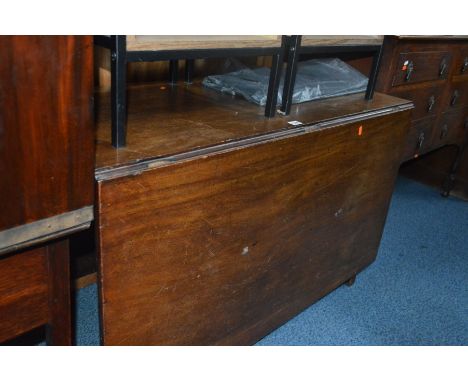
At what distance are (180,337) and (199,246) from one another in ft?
0.76

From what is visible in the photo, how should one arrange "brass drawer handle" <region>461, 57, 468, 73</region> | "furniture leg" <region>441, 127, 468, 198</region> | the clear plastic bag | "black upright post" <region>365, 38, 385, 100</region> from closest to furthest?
the clear plastic bag, "black upright post" <region>365, 38, 385, 100</region>, "brass drawer handle" <region>461, 57, 468, 73</region>, "furniture leg" <region>441, 127, 468, 198</region>

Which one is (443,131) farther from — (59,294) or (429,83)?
(59,294)

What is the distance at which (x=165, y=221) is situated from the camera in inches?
33.9

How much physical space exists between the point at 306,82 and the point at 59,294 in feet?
3.03

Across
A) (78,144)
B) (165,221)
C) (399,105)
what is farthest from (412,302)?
(78,144)

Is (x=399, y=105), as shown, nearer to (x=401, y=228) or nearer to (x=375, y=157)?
(x=375, y=157)

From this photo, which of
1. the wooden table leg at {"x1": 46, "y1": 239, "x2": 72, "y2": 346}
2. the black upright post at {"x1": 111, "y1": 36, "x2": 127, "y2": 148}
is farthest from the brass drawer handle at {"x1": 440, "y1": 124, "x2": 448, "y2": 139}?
the wooden table leg at {"x1": 46, "y1": 239, "x2": 72, "y2": 346}

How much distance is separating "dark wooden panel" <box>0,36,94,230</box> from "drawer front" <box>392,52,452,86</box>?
1347 millimetres

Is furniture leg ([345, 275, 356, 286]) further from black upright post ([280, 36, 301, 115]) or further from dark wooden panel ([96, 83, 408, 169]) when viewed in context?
black upright post ([280, 36, 301, 115])

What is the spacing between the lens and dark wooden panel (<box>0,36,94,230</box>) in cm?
55

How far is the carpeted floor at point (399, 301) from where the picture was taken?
1516 mm

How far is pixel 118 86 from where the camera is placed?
790 mm

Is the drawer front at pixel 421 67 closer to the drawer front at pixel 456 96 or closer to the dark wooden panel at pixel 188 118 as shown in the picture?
the drawer front at pixel 456 96

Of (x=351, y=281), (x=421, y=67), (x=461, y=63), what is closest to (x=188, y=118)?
(x=351, y=281)
